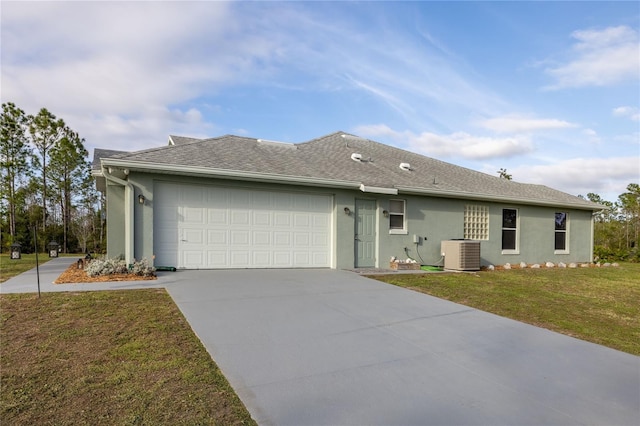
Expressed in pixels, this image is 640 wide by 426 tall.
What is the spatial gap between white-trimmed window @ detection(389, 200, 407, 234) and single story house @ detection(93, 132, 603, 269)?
3 centimetres

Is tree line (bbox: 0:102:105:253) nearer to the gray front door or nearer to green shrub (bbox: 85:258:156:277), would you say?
green shrub (bbox: 85:258:156:277)

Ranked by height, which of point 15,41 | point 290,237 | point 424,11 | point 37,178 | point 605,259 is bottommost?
point 605,259

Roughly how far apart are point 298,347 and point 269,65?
11.0 metres

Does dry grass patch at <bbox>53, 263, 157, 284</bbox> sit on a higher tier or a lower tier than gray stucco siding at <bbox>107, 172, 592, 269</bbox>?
lower

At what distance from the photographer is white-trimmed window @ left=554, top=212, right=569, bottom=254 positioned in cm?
1627

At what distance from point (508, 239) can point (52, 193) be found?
87.3 ft

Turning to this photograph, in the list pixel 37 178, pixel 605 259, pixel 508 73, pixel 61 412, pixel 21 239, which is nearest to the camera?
pixel 61 412

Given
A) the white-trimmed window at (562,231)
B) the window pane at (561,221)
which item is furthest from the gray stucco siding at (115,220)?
the window pane at (561,221)

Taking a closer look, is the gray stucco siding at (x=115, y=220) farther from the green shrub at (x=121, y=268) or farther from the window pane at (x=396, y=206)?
the window pane at (x=396, y=206)

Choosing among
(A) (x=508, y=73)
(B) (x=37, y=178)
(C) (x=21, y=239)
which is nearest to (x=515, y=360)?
(A) (x=508, y=73)

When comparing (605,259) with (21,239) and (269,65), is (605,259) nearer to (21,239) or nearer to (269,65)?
(269,65)

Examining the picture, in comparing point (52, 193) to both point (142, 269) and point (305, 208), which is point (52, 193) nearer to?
point (142, 269)

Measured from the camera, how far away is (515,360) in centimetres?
418

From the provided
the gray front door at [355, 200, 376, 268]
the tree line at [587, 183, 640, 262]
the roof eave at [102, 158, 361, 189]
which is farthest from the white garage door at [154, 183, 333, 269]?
the tree line at [587, 183, 640, 262]
